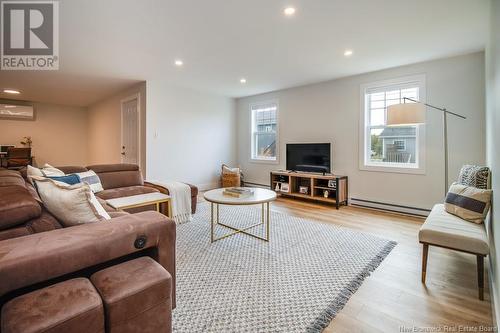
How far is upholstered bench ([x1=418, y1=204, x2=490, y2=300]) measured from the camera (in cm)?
179

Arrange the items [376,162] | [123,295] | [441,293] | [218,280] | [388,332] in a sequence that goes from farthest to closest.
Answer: [376,162] → [218,280] → [441,293] → [388,332] → [123,295]

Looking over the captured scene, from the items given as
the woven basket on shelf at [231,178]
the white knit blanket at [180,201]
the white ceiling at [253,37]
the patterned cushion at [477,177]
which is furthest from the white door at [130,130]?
the patterned cushion at [477,177]

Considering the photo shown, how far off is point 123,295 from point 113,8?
2545mm

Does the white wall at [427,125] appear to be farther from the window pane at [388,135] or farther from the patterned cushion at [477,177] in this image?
the patterned cushion at [477,177]

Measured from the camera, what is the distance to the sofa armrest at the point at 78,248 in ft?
3.19

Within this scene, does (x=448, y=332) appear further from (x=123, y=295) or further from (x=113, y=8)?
(x=113, y=8)

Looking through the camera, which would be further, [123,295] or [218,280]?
[218,280]

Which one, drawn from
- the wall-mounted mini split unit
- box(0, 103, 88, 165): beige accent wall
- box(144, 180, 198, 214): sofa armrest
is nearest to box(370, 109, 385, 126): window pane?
box(144, 180, 198, 214): sofa armrest

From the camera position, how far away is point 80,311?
36.4 inches

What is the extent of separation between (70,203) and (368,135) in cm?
439

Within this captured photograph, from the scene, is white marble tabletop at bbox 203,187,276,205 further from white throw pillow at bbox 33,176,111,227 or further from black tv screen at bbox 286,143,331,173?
black tv screen at bbox 286,143,331,173

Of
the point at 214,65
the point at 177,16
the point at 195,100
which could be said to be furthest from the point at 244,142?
the point at 177,16

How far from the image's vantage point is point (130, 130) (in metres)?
5.40

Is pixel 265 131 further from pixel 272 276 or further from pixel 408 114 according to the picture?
pixel 272 276
